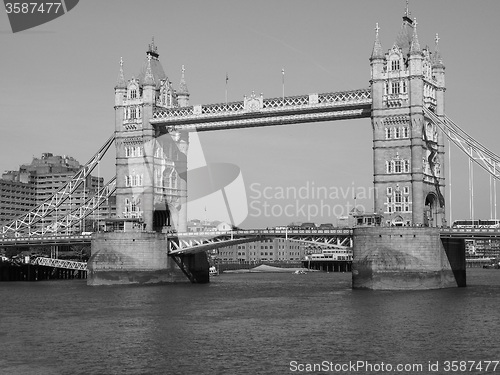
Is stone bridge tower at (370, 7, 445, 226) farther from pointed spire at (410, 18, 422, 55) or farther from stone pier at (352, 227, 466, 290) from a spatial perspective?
stone pier at (352, 227, 466, 290)

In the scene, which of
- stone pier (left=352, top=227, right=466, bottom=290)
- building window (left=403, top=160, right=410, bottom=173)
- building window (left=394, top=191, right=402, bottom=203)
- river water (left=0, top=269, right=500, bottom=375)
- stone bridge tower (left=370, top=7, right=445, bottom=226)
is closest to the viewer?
river water (left=0, top=269, right=500, bottom=375)

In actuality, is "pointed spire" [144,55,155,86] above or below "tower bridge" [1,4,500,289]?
above

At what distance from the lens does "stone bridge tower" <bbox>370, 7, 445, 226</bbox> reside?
277ft

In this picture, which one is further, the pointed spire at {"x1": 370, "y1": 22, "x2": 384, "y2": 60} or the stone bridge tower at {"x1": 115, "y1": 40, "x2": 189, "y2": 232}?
the stone bridge tower at {"x1": 115, "y1": 40, "x2": 189, "y2": 232}

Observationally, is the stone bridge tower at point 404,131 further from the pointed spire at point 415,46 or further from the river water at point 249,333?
the river water at point 249,333

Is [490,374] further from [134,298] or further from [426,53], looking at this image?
[426,53]

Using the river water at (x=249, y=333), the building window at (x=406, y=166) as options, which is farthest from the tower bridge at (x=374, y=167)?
the river water at (x=249, y=333)

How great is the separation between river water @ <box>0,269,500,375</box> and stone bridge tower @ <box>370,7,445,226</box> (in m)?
12.5

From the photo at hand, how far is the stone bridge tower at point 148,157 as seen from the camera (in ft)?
333

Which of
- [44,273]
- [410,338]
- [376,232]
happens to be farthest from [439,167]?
[44,273]

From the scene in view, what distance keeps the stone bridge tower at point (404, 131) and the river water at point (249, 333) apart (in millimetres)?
12460

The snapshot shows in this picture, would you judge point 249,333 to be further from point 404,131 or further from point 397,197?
point 404,131

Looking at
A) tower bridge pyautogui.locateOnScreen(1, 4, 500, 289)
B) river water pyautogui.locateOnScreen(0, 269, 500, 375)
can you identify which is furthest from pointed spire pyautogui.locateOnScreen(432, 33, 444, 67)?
river water pyautogui.locateOnScreen(0, 269, 500, 375)

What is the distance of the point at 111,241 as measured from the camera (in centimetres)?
9481
